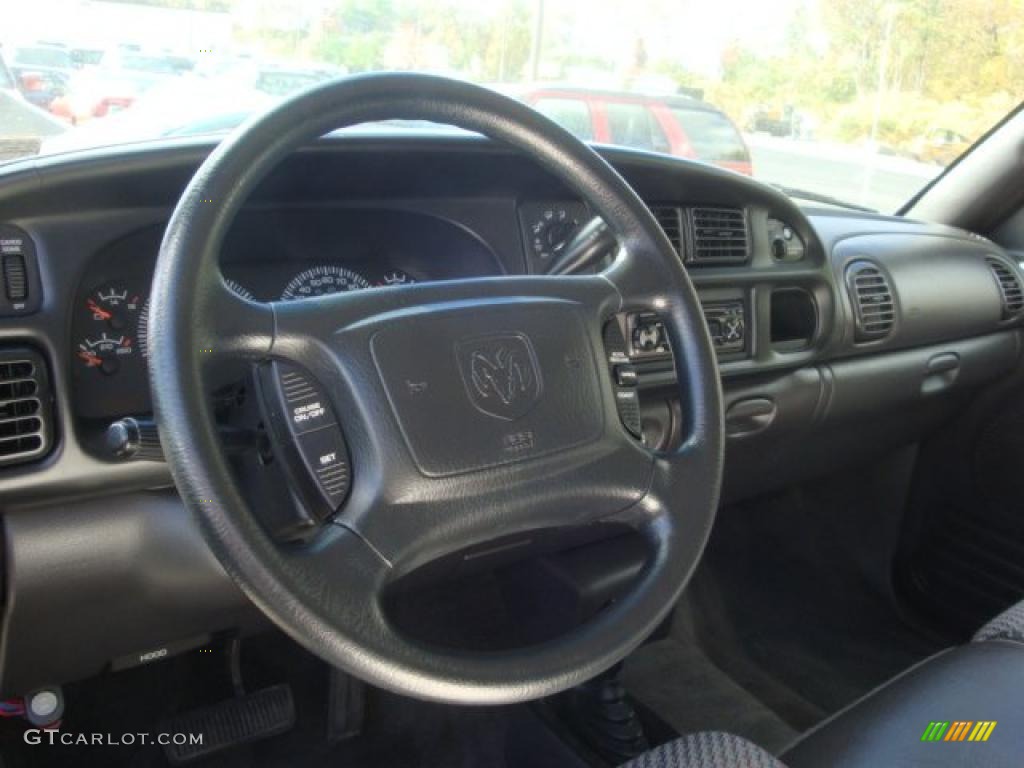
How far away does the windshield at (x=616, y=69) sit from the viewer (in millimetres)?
1521

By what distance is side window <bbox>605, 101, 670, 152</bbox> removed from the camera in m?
2.10

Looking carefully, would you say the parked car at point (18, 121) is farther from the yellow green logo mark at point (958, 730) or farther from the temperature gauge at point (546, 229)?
the yellow green logo mark at point (958, 730)

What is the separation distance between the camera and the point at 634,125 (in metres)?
2.16

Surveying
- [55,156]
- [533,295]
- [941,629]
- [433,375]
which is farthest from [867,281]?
[55,156]

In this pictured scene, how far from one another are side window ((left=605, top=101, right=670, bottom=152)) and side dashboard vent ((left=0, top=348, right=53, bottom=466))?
1.26m

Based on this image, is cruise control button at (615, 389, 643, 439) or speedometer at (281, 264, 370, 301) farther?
speedometer at (281, 264, 370, 301)

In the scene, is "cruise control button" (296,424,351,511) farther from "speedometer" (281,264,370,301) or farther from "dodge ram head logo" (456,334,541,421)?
"speedometer" (281,264,370,301)

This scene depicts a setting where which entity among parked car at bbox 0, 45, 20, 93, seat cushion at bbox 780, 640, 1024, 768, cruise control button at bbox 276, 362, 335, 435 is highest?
parked car at bbox 0, 45, 20, 93

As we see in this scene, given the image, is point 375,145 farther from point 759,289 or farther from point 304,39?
point 759,289

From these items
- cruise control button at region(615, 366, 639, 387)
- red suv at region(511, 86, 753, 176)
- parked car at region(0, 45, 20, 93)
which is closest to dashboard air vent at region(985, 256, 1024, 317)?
red suv at region(511, 86, 753, 176)

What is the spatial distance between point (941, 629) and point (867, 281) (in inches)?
38.6

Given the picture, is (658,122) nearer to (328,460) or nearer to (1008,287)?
(1008,287)

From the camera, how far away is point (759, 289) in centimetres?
196

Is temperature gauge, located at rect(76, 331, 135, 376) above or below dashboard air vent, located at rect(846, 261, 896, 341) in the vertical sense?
above
